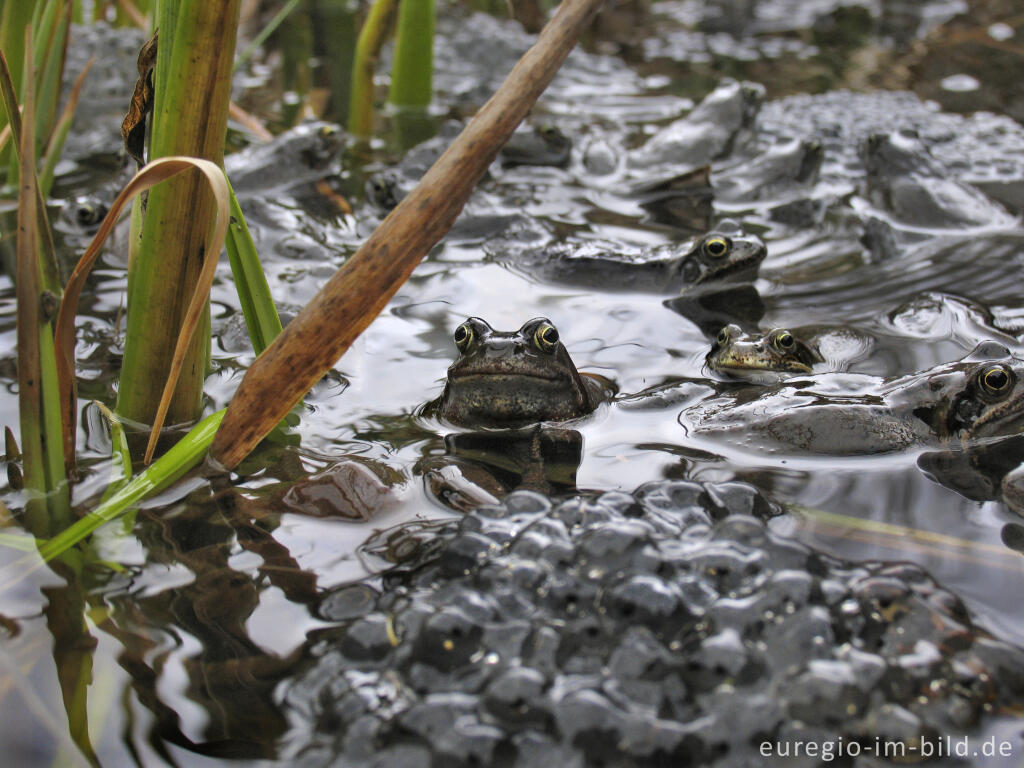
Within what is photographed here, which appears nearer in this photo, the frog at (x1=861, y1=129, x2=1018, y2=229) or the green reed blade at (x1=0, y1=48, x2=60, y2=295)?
the green reed blade at (x1=0, y1=48, x2=60, y2=295)

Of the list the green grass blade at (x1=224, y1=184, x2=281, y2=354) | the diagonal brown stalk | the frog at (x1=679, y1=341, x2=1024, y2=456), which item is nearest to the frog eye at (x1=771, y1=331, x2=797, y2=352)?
the frog at (x1=679, y1=341, x2=1024, y2=456)

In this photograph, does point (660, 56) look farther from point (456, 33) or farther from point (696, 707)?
point (696, 707)

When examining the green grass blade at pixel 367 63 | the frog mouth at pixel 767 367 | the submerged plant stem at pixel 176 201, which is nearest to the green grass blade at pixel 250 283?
the submerged plant stem at pixel 176 201

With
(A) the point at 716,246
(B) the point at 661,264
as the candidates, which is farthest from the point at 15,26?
(A) the point at 716,246

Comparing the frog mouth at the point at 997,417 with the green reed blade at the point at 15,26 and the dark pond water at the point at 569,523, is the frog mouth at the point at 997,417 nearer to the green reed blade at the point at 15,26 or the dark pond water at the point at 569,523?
the dark pond water at the point at 569,523

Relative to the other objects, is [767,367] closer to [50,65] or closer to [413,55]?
[50,65]

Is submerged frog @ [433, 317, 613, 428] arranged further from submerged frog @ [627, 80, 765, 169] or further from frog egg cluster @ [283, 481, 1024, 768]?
submerged frog @ [627, 80, 765, 169]
